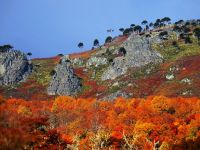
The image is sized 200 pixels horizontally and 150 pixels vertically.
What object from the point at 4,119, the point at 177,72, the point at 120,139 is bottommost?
the point at 120,139

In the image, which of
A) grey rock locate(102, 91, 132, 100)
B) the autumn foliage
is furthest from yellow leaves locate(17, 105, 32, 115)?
grey rock locate(102, 91, 132, 100)

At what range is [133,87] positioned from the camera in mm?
190250

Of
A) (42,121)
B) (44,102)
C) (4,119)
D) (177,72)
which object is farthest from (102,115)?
(4,119)

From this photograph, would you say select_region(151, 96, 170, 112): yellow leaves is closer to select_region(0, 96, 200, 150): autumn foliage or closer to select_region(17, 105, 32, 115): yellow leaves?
select_region(0, 96, 200, 150): autumn foliage

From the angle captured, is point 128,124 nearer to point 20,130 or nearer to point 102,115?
point 102,115

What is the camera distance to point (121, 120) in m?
147

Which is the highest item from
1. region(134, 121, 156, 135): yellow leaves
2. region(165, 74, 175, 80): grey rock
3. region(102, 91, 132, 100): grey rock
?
region(165, 74, 175, 80): grey rock

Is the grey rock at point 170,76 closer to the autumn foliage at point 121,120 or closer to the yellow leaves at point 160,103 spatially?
the autumn foliage at point 121,120

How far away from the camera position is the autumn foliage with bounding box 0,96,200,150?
105 meters

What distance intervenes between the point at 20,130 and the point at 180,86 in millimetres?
154913

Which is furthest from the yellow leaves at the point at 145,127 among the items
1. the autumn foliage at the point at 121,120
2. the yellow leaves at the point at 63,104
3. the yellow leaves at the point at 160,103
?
the yellow leaves at the point at 63,104

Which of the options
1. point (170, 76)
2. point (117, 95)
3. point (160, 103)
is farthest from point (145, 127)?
point (170, 76)

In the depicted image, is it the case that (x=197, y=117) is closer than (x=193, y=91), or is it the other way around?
(x=197, y=117)

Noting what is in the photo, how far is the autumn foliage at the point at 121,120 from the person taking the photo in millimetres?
105488
